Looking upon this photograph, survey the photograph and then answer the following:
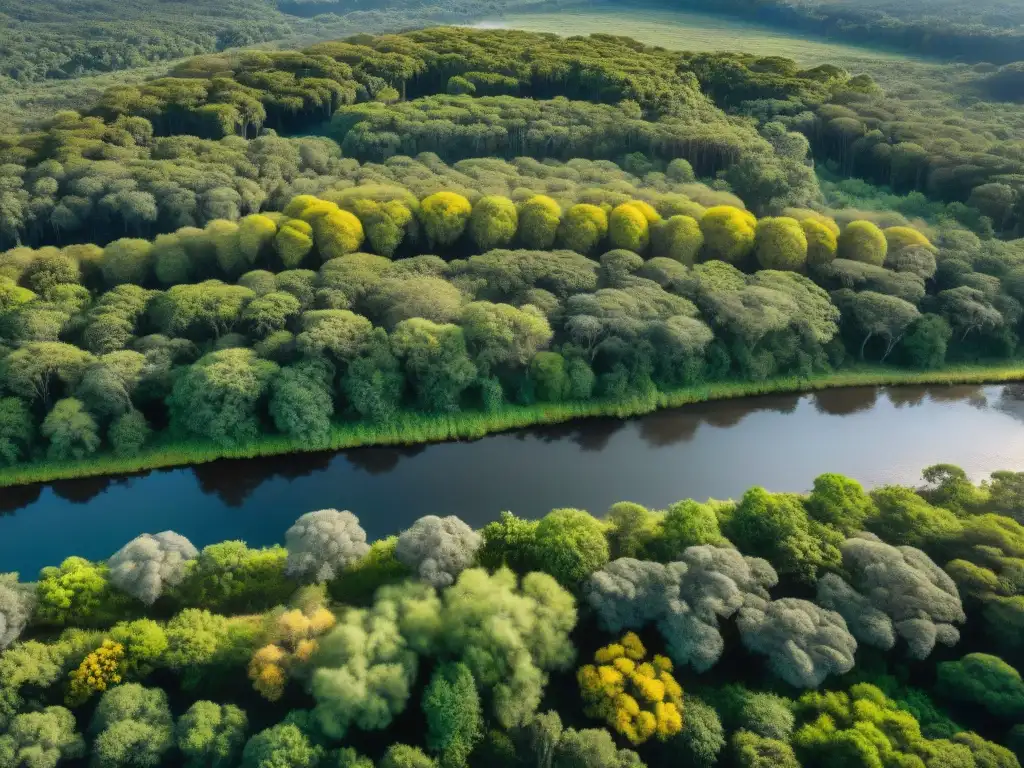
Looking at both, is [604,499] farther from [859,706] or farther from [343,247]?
[343,247]

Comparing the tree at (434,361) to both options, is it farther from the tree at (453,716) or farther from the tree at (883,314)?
the tree at (883,314)

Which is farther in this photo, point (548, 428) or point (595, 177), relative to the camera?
point (595, 177)

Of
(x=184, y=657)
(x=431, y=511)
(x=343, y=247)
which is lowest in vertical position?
(x=431, y=511)

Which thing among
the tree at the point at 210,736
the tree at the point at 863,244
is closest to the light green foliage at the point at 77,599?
the tree at the point at 210,736

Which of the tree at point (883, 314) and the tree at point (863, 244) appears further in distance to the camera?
the tree at point (863, 244)

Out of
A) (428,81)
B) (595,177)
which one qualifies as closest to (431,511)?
(595,177)

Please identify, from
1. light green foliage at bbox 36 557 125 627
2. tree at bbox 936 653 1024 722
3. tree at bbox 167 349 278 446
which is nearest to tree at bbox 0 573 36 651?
light green foliage at bbox 36 557 125 627

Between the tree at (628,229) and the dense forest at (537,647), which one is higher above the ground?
the tree at (628,229)
